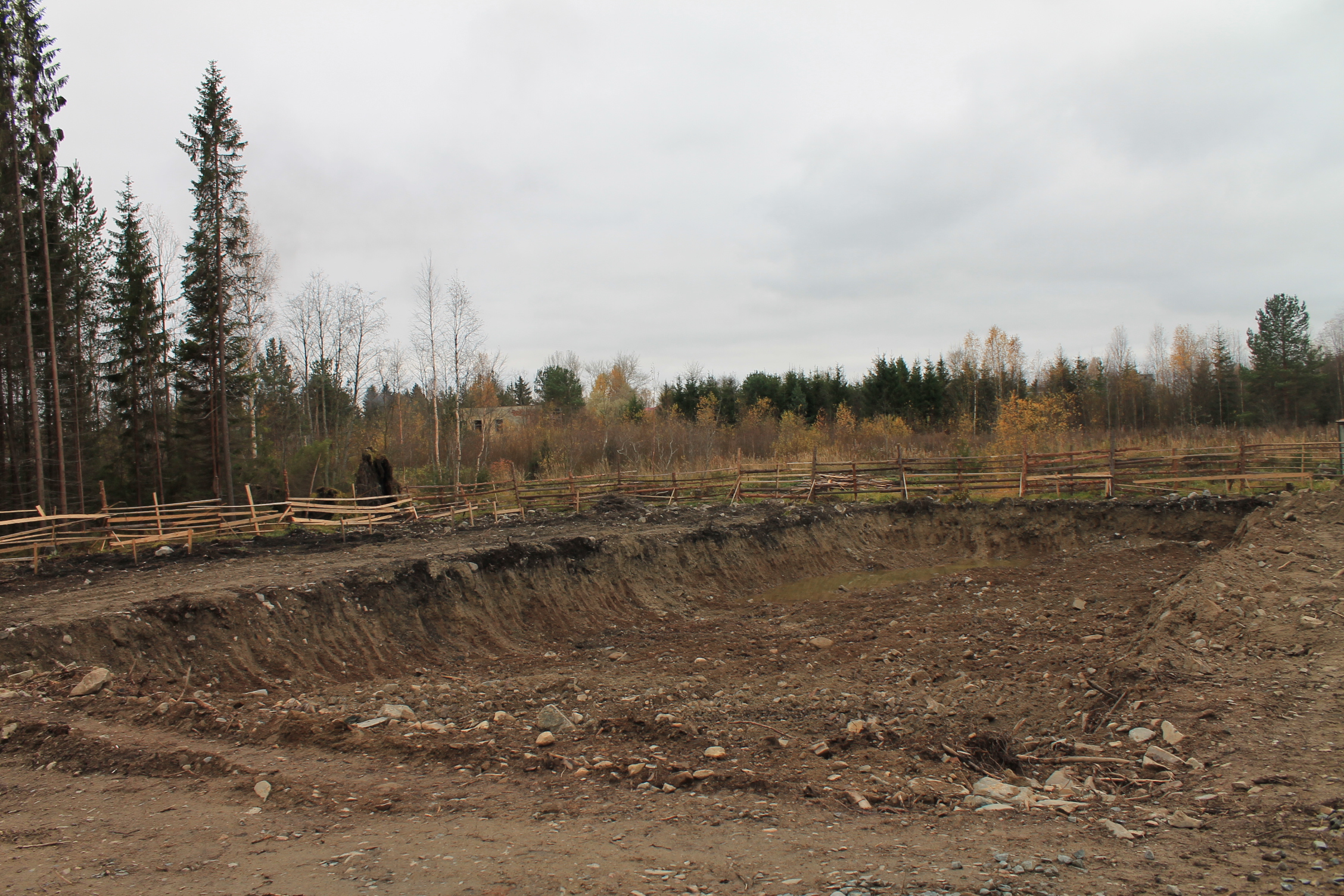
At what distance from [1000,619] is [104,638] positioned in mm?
12111

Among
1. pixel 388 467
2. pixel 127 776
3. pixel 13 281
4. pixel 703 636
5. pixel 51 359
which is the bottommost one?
pixel 703 636

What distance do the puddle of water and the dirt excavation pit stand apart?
4.15 ft

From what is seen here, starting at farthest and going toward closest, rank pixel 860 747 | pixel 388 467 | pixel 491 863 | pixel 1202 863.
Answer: pixel 388 467 → pixel 860 747 → pixel 491 863 → pixel 1202 863

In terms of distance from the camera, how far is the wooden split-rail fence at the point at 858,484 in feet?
63.8

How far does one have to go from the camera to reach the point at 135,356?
927 inches

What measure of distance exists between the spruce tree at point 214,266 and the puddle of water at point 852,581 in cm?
1671

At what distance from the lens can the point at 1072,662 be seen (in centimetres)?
793

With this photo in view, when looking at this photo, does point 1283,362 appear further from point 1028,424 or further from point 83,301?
point 83,301

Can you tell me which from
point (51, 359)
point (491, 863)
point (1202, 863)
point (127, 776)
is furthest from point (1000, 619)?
point (51, 359)

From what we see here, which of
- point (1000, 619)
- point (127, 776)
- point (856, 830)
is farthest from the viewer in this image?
point (1000, 619)

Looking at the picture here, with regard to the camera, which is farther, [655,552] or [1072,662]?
[655,552]

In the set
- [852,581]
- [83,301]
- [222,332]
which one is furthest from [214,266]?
[852,581]

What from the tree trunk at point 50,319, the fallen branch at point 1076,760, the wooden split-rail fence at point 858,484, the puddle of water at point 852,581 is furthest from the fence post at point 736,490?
the tree trunk at point 50,319

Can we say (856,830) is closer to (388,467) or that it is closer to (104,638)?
(104,638)
